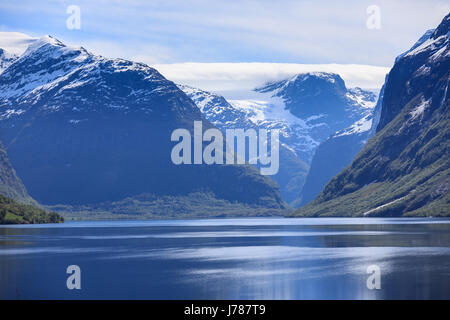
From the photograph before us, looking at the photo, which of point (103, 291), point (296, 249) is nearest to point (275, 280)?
point (103, 291)

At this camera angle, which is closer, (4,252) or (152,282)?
(152,282)

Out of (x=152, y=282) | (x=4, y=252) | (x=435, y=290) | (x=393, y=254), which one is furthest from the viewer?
(x=4, y=252)

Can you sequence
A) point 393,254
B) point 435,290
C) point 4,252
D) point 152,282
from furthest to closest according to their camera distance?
point 4,252 → point 393,254 → point 152,282 → point 435,290

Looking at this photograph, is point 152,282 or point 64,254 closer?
point 152,282
